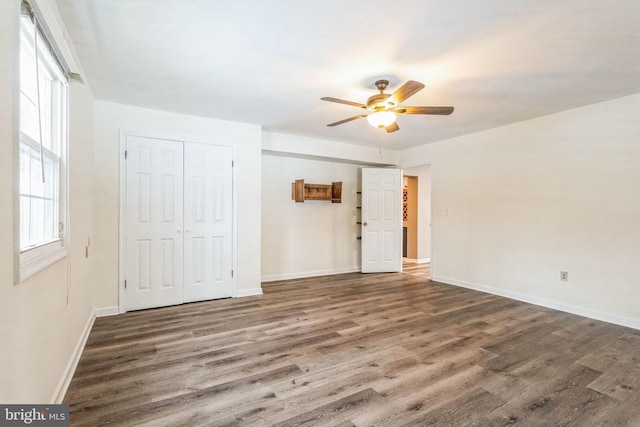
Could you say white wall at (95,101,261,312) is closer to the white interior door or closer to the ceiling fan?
the ceiling fan

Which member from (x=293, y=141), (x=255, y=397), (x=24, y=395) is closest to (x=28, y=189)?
(x=24, y=395)

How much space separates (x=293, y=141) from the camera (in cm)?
490

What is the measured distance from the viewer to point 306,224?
550 cm

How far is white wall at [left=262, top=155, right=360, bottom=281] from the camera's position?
203 inches

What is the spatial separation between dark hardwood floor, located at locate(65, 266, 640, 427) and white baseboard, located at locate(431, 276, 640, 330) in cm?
16

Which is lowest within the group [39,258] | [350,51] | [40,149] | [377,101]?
[39,258]

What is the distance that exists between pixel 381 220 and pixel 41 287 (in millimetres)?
5147

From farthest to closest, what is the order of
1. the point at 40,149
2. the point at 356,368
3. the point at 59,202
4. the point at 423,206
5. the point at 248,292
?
the point at 423,206, the point at 248,292, the point at 356,368, the point at 59,202, the point at 40,149

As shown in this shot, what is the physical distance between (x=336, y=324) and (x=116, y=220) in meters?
2.84

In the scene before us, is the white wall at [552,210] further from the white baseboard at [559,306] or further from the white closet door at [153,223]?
the white closet door at [153,223]

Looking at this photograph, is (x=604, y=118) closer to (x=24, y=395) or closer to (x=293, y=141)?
(x=293, y=141)

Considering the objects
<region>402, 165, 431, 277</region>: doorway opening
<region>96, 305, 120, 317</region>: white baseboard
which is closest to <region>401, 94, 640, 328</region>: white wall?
<region>402, 165, 431, 277</region>: doorway opening

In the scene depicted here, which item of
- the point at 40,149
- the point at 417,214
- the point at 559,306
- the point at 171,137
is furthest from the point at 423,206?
the point at 40,149

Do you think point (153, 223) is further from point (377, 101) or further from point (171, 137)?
point (377, 101)
